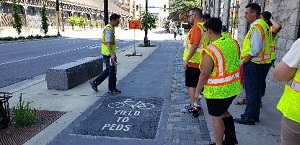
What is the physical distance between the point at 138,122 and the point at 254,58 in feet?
7.66

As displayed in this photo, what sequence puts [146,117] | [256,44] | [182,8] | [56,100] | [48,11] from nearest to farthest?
[256,44], [146,117], [56,100], [48,11], [182,8]

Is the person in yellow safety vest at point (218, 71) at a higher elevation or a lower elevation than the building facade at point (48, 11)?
lower

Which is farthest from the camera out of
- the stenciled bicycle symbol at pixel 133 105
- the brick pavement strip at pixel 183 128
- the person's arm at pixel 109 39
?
the person's arm at pixel 109 39

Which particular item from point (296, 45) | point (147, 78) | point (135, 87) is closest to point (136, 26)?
point (147, 78)

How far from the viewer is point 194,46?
15.2 ft

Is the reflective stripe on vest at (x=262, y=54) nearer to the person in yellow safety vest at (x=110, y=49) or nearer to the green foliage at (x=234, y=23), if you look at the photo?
the person in yellow safety vest at (x=110, y=49)

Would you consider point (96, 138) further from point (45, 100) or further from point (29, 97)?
point (29, 97)

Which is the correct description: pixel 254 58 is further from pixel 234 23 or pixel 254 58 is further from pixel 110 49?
pixel 234 23

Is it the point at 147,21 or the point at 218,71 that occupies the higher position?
the point at 147,21

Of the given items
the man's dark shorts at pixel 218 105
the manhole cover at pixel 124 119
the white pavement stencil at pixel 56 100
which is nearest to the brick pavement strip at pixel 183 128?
the manhole cover at pixel 124 119

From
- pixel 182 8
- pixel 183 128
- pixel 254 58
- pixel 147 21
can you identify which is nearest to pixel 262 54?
pixel 254 58

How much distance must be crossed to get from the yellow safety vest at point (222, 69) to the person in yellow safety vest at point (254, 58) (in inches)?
42.9

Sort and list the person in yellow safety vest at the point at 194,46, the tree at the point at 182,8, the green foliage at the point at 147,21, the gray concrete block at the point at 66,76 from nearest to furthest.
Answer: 1. the person in yellow safety vest at the point at 194,46
2. the gray concrete block at the point at 66,76
3. the green foliage at the point at 147,21
4. the tree at the point at 182,8

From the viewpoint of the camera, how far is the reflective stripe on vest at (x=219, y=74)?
3.08 meters
